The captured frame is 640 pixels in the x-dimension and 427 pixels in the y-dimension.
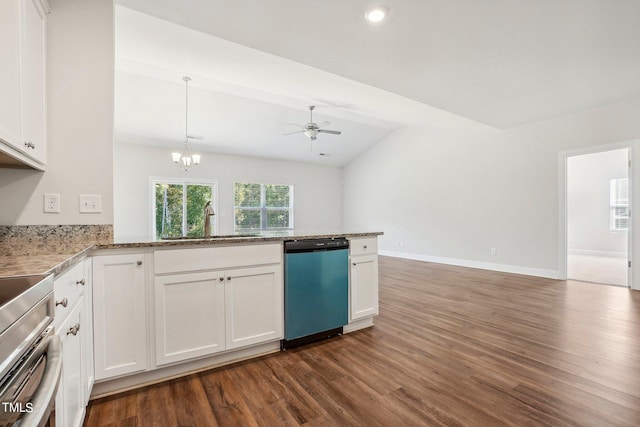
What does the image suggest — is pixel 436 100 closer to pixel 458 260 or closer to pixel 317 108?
pixel 317 108

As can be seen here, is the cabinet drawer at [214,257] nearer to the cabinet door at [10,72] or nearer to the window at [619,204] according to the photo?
the cabinet door at [10,72]

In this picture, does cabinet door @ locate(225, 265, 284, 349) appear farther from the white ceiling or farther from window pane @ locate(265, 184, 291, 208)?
window pane @ locate(265, 184, 291, 208)

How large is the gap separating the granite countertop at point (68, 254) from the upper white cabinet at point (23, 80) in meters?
0.49

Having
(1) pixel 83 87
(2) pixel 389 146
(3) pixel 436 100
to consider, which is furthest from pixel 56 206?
(2) pixel 389 146

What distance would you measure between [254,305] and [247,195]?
238 inches

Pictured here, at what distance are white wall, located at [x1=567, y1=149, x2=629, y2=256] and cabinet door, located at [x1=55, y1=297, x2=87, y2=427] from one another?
8.53 metres

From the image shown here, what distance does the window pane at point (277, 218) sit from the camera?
8352mm

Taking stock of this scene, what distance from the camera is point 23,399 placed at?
65cm

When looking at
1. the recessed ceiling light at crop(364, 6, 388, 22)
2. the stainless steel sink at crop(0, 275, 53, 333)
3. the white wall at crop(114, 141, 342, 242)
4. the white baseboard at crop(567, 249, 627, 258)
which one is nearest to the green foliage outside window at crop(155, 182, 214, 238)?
the white wall at crop(114, 141, 342, 242)

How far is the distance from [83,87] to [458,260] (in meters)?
6.38

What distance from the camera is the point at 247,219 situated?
7.90 m

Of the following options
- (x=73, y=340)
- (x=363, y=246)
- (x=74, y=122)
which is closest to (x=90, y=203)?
(x=74, y=122)

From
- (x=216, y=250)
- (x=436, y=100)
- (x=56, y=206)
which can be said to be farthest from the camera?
(x=436, y=100)

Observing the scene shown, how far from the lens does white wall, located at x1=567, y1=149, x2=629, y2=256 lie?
6.75 meters
